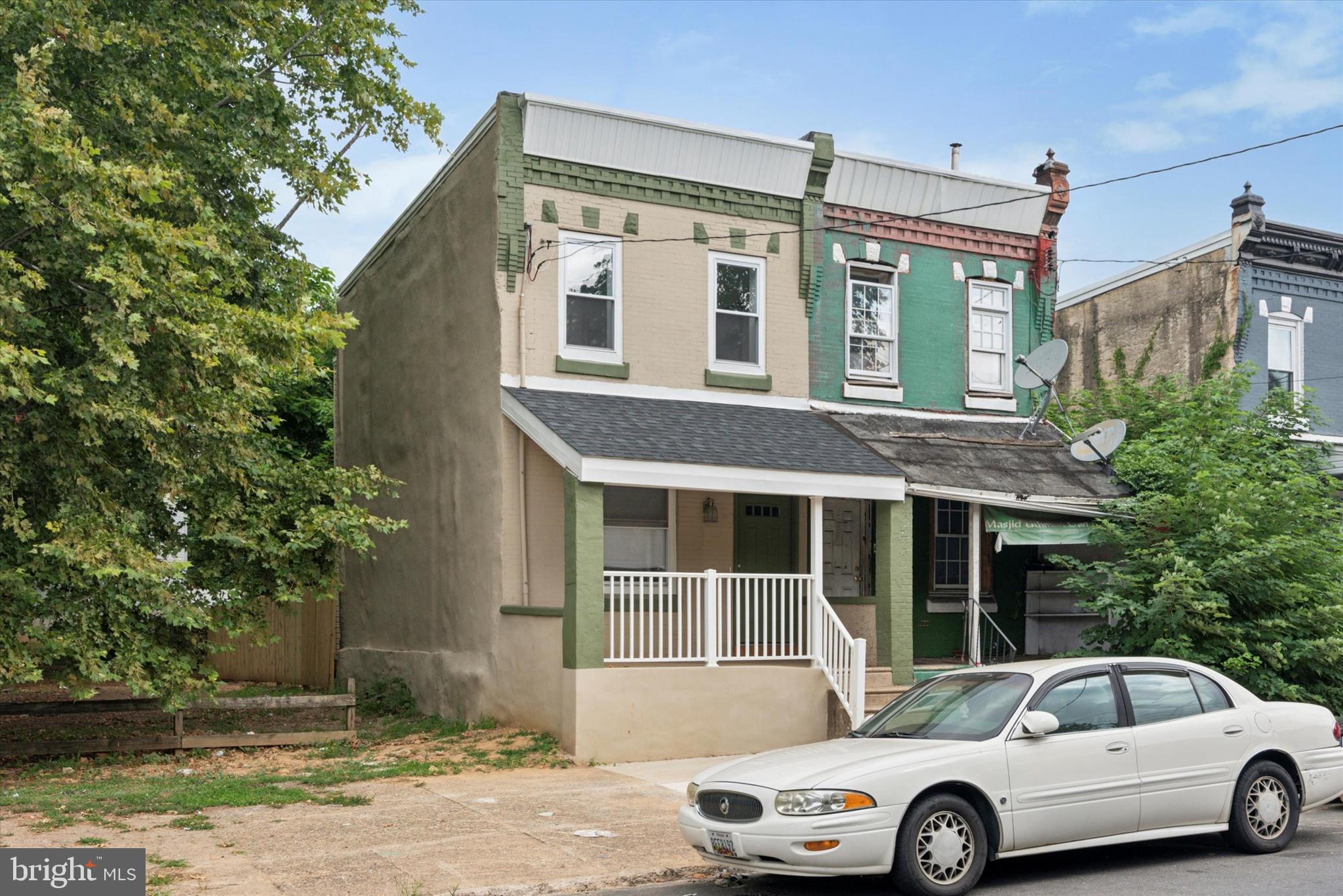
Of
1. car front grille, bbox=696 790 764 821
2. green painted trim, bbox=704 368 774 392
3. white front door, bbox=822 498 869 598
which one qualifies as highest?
green painted trim, bbox=704 368 774 392

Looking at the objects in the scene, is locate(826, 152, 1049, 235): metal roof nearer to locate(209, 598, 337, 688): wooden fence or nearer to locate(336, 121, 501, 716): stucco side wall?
locate(336, 121, 501, 716): stucco side wall

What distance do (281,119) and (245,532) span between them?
17.1 ft

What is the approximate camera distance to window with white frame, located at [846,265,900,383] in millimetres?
17156

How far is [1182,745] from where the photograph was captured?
8258mm

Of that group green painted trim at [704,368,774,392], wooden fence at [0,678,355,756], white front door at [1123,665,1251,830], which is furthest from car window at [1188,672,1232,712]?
wooden fence at [0,678,355,756]

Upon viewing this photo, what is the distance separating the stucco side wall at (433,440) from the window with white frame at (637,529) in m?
1.49

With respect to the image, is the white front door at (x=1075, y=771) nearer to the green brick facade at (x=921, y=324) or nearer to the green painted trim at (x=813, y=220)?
the green brick facade at (x=921, y=324)

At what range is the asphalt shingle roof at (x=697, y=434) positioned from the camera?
13.5m

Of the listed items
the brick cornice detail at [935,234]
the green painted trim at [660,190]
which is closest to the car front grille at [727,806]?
the green painted trim at [660,190]

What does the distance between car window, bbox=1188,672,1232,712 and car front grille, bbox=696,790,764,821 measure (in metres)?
3.37

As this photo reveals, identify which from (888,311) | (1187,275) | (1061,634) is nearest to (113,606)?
(888,311)

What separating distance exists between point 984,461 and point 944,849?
377 inches

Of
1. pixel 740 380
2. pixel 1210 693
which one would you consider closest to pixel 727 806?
pixel 1210 693

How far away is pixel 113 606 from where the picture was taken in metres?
12.0
